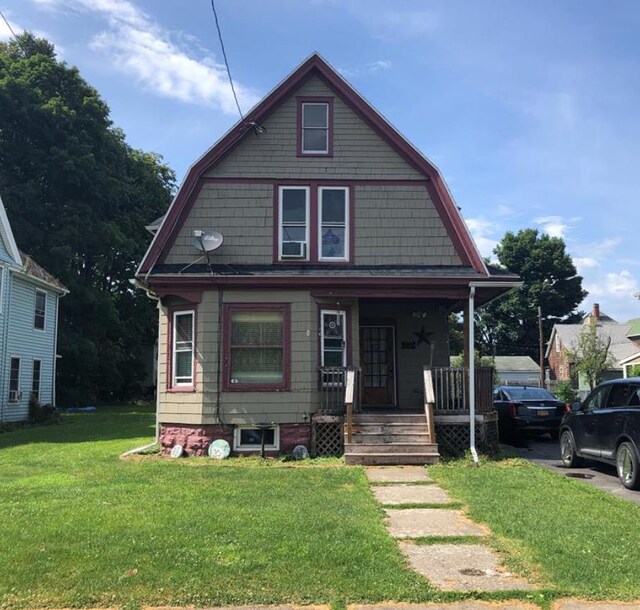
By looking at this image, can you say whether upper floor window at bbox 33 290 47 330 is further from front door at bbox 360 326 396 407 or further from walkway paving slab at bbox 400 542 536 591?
walkway paving slab at bbox 400 542 536 591

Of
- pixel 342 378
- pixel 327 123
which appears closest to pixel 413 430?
Answer: pixel 342 378

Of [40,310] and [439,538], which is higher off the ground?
[40,310]

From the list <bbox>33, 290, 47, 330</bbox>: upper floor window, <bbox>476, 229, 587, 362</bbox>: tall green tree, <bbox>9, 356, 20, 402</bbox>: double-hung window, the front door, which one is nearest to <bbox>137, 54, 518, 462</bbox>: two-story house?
the front door

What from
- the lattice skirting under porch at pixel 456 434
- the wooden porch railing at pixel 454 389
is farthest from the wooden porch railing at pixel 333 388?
the lattice skirting under porch at pixel 456 434

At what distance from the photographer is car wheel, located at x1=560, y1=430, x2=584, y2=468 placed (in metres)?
11.0

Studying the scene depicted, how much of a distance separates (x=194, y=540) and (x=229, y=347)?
667 centimetres

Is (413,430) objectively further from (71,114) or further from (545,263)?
(545,263)

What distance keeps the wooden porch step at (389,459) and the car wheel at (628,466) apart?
296 cm

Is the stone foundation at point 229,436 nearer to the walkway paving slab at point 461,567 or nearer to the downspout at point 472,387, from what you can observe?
the downspout at point 472,387

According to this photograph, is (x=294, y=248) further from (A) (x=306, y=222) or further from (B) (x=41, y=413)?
(B) (x=41, y=413)

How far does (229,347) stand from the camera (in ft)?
40.3

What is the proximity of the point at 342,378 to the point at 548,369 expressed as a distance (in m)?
52.4

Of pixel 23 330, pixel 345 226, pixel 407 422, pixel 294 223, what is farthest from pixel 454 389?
pixel 23 330

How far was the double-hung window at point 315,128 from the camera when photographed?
43.7 ft
